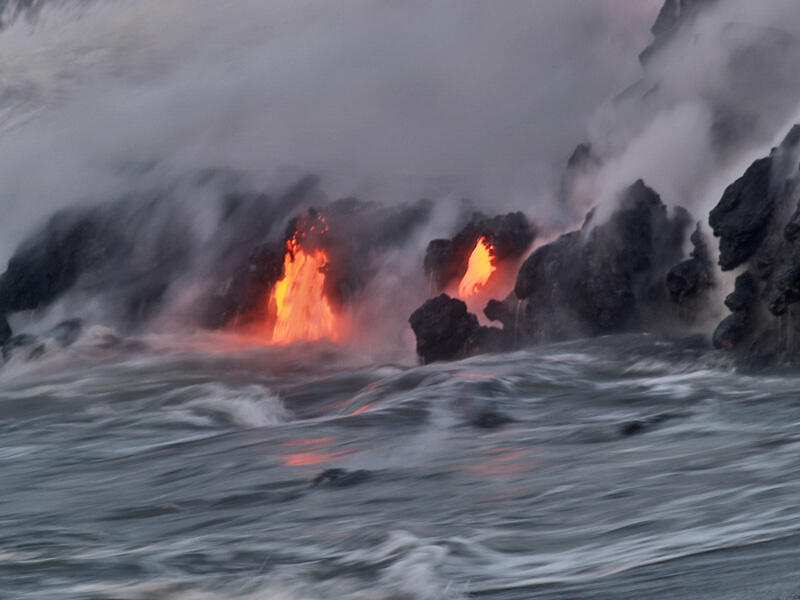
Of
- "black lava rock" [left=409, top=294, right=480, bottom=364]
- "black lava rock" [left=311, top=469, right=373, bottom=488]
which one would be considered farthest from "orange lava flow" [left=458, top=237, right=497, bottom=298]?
"black lava rock" [left=311, top=469, right=373, bottom=488]

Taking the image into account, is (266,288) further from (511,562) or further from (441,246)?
(511,562)

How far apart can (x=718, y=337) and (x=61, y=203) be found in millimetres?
20096

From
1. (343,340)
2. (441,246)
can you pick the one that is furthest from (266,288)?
(441,246)

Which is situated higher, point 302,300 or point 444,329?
point 302,300

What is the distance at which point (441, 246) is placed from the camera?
807 inches

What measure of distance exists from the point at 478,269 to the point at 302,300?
4.29m

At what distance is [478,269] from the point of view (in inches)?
786

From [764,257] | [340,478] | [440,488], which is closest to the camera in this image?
[440,488]

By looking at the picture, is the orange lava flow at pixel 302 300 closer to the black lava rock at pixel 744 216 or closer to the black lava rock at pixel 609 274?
the black lava rock at pixel 609 274

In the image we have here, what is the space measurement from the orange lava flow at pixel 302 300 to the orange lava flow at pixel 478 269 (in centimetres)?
306

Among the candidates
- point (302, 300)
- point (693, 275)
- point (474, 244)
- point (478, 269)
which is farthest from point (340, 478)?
point (302, 300)

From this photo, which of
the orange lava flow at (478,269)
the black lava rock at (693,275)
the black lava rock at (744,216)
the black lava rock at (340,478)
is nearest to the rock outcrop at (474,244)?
the orange lava flow at (478,269)

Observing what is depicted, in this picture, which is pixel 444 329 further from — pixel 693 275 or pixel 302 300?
pixel 302 300

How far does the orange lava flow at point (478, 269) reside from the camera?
1978 cm
